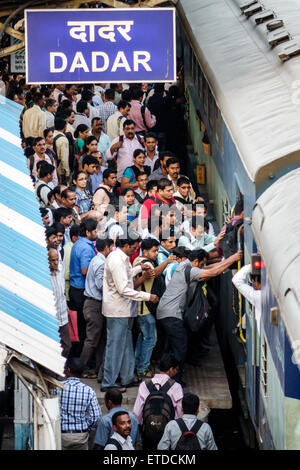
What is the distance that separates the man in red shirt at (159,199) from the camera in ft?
41.2

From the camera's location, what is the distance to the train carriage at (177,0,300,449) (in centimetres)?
731

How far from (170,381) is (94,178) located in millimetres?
5174

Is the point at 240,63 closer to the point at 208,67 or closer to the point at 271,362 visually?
the point at 208,67

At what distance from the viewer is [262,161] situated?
8734 mm

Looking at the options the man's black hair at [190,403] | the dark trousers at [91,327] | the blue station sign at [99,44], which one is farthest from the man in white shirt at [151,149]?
the man's black hair at [190,403]

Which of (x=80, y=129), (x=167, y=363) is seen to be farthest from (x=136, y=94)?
(x=167, y=363)

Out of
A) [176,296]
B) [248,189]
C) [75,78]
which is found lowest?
[176,296]

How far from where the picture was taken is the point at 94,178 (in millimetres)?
14672

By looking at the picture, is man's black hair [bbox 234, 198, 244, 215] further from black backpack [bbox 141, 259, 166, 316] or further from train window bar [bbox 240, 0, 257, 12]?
train window bar [bbox 240, 0, 257, 12]

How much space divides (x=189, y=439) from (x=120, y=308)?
2249 mm

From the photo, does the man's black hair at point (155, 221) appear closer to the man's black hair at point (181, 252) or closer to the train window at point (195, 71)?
the man's black hair at point (181, 252)

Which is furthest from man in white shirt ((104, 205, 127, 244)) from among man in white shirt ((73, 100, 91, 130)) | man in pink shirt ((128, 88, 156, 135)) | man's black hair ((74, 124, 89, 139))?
man in pink shirt ((128, 88, 156, 135))

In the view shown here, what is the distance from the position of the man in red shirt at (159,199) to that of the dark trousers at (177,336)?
6.11 ft
